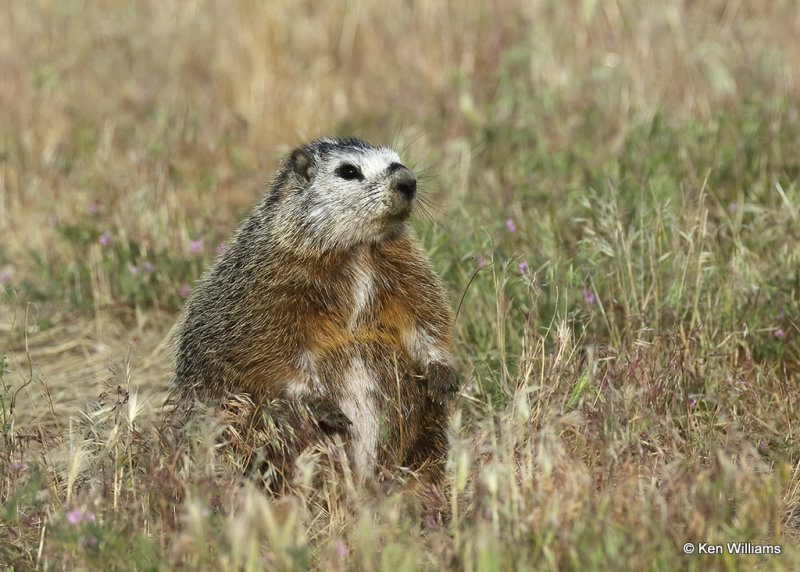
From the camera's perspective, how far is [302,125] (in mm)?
8328

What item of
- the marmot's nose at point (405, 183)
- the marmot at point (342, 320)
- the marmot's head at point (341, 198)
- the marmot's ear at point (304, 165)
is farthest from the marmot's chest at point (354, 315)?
the marmot's ear at point (304, 165)

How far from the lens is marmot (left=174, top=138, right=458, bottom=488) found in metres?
4.18

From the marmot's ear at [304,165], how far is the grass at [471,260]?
85 centimetres

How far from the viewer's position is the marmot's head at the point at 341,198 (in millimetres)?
4266

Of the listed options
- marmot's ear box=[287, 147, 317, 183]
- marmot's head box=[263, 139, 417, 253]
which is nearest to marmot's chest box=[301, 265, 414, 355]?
marmot's head box=[263, 139, 417, 253]

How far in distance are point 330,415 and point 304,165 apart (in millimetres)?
1054

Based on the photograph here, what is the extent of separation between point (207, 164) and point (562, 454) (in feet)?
17.4

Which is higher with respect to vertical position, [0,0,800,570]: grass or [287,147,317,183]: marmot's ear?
[287,147,317,183]: marmot's ear

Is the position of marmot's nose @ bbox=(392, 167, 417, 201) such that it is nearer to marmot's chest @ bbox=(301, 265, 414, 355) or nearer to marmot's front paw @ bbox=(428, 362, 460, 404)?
marmot's chest @ bbox=(301, 265, 414, 355)

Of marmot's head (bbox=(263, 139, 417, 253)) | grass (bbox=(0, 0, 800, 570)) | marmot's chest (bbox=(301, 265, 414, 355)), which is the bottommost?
grass (bbox=(0, 0, 800, 570))

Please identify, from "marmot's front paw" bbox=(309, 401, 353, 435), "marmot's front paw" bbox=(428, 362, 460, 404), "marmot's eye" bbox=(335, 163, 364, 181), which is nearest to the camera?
"marmot's front paw" bbox=(309, 401, 353, 435)

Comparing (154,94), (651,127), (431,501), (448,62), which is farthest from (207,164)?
(431,501)

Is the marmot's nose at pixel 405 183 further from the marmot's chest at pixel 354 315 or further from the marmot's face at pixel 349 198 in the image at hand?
the marmot's chest at pixel 354 315

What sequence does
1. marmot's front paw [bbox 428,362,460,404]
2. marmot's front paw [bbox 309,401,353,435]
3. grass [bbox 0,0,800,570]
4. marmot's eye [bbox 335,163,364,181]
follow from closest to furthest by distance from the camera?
grass [bbox 0,0,800,570], marmot's front paw [bbox 309,401,353,435], marmot's front paw [bbox 428,362,460,404], marmot's eye [bbox 335,163,364,181]
